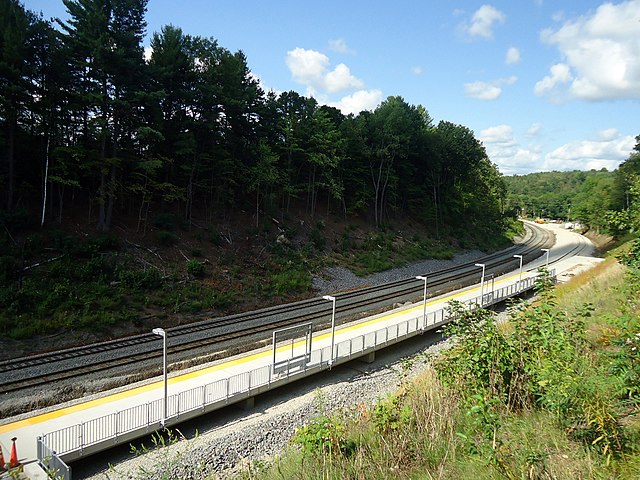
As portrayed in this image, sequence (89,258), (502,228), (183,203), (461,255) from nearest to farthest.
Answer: (89,258) < (183,203) < (461,255) < (502,228)

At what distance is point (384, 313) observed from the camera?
2786 cm

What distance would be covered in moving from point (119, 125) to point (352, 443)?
28.2 metres

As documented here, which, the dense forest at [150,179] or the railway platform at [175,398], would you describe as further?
the dense forest at [150,179]

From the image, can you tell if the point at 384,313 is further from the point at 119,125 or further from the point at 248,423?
the point at 119,125

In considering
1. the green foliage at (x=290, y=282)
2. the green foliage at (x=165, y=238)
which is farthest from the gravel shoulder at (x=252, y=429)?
the green foliage at (x=165, y=238)

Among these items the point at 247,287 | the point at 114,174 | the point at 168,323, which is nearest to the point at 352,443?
the point at 168,323

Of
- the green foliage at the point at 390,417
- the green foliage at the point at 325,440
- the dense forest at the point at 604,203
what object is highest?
the dense forest at the point at 604,203

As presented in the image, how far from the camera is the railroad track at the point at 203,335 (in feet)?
55.4

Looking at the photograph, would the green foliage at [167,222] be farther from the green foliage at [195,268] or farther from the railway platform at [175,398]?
the railway platform at [175,398]

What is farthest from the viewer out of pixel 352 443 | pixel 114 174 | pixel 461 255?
pixel 461 255

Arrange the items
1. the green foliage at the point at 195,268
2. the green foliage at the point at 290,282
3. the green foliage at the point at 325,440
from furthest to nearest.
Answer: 1. the green foliage at the point at 290,282
2. the green foliage at the point at 195,268
3. the green foliage at the point at 325,440

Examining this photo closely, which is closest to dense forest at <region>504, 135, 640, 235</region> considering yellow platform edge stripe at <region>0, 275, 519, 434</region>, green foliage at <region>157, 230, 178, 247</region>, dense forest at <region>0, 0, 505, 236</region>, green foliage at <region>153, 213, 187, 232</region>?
yellow platform edge stripe at <region>0, 275, 519, 434</region>

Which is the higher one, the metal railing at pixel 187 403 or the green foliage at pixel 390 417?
the green foliage at pixel 390 417

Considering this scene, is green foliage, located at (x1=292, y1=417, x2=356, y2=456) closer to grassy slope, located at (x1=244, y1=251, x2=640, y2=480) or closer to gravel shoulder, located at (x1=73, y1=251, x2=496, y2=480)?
grassy slope, located at (x1=244, y1=251, x2=640, y2=480)
